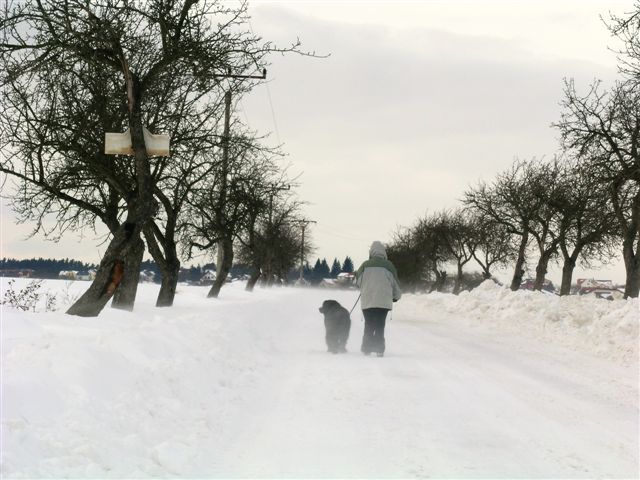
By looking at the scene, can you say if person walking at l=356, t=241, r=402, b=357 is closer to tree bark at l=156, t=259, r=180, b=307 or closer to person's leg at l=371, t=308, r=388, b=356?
person's leg at l=371, t=308, r=388, b=356

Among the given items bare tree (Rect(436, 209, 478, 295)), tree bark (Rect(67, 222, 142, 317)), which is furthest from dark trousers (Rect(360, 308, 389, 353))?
bare tree (Rect(436, 209, 478, 295))

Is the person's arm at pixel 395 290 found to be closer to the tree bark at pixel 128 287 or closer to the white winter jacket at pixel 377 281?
A: the white winter jacket at pixel 377 281

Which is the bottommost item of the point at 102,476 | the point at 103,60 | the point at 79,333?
the point at 102,476

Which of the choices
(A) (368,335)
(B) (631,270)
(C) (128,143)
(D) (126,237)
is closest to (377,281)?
(A) (368,335)

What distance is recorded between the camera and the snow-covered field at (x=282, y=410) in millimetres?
4242

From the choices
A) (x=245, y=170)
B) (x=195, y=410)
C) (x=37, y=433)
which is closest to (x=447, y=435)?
(x=195, y=410)

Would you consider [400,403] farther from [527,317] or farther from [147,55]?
[527,317]

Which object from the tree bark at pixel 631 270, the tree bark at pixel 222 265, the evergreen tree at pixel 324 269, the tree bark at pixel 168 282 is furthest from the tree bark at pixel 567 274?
the evergreen tree at pixel 324 269

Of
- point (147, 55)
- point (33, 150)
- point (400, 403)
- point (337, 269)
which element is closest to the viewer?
point (400, 403)

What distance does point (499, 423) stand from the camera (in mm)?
5629

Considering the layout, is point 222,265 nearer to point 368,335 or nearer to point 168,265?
point 168,265

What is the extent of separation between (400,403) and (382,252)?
5.57m

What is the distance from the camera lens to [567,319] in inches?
590

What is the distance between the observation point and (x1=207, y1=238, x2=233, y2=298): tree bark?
80.5 ft
